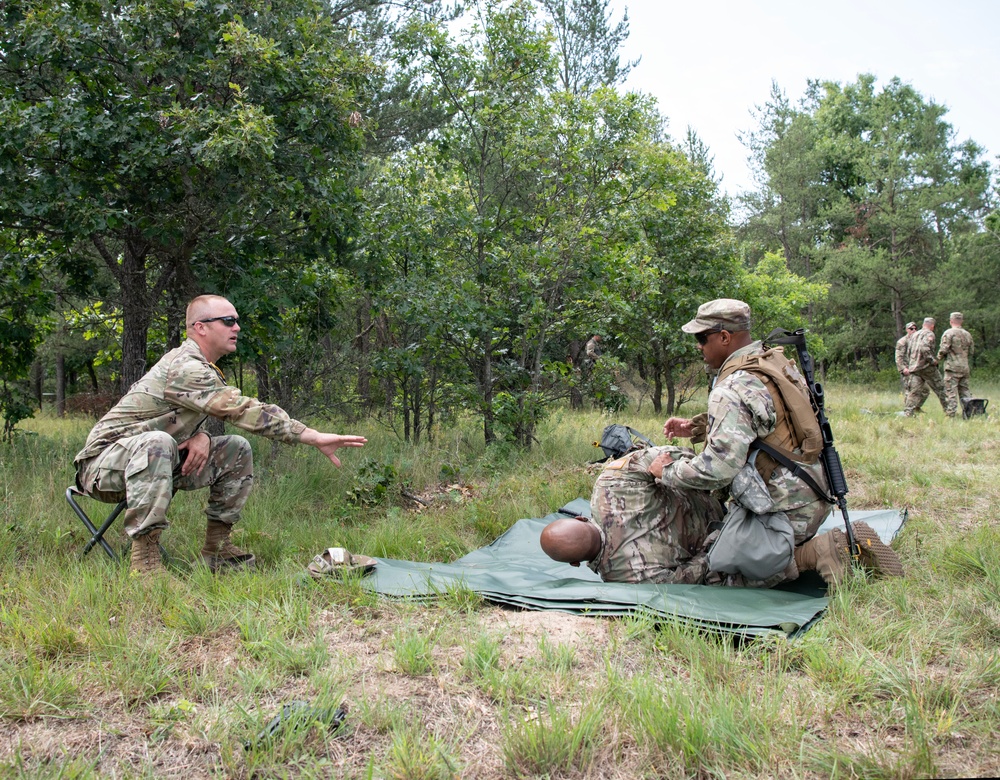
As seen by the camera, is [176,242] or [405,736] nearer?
[405,736]

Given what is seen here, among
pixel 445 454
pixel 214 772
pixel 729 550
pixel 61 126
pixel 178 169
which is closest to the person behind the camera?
pixel 214 772

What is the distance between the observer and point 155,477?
12.6 feet

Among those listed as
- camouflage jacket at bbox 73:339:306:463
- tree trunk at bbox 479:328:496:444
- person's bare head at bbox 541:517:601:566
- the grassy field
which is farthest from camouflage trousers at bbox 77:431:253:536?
tree trunk at bbox 479:328:496:444

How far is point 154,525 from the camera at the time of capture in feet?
12.5

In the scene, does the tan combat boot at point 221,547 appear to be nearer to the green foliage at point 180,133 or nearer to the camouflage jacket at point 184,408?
the camouflage jacket at point 184,408

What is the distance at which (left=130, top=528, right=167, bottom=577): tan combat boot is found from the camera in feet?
12.6

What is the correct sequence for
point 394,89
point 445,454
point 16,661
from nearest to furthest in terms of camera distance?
point 16,661 < point 445,454 < point 394,89

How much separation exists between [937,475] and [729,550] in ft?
13.3

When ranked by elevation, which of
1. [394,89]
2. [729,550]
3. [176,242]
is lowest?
[729,550]

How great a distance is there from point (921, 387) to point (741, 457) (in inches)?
427

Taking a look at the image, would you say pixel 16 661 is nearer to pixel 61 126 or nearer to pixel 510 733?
pixel 510 733

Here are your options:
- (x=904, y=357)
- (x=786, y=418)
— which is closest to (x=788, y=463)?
(x=786, y=418)

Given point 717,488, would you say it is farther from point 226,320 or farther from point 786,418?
point 226,320

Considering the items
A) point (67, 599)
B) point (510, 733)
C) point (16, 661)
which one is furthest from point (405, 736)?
point (67, 599)
